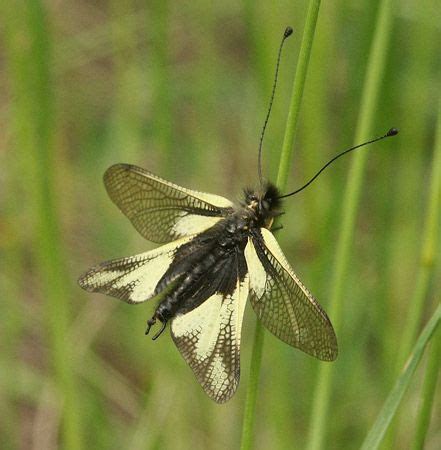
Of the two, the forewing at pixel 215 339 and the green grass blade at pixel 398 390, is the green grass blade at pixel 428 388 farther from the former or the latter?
the forewing at pixel 215 339

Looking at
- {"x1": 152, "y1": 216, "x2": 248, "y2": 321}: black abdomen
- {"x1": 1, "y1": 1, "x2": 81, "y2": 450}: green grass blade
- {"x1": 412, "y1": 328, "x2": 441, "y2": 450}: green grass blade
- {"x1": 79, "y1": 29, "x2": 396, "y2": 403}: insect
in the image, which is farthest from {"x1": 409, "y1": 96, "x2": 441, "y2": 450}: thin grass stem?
{"x1": 1, "y1": 1, "x2": 81, "y2": 450}: green grass blade

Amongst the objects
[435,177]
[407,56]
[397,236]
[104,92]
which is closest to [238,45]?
[104,92]

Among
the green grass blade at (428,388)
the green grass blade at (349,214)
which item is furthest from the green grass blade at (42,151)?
the green grass blade at (428,388)

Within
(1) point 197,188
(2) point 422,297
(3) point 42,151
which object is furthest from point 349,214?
(1) point 197,188

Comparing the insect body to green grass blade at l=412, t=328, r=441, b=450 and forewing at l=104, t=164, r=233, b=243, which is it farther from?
green grass blade at l=412, t=328, r=441, b=450

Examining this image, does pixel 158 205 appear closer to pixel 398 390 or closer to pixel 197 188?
pixel 398 390

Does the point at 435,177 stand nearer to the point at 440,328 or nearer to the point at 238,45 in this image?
the point at 440,328
